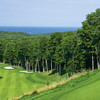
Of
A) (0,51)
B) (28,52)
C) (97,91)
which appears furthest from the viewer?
(0,51)

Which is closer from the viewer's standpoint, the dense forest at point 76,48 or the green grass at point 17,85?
the green grass at point 17,85

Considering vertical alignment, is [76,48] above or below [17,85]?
above

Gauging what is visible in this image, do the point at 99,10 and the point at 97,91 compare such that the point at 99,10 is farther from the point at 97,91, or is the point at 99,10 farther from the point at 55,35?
the point at 97,91

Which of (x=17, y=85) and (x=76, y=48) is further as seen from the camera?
(x=76, y=48)

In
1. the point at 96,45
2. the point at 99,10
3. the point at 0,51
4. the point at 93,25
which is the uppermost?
the point at 99,10

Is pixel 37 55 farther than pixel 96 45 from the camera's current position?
Yes

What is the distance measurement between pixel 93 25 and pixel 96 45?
4.34 m

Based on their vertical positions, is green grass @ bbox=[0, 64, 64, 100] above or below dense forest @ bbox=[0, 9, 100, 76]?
below

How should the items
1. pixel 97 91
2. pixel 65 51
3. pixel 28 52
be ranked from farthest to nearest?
1. pixel 28 52
2. pixel 65 51
3. pixel 97 91

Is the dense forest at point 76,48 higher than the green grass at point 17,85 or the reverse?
higher

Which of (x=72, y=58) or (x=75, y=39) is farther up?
(x=75, y=39)

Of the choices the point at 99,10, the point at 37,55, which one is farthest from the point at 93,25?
the point at 37,55

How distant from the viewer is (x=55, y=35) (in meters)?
53.1

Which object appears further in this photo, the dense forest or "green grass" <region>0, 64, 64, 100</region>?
the dense forest
